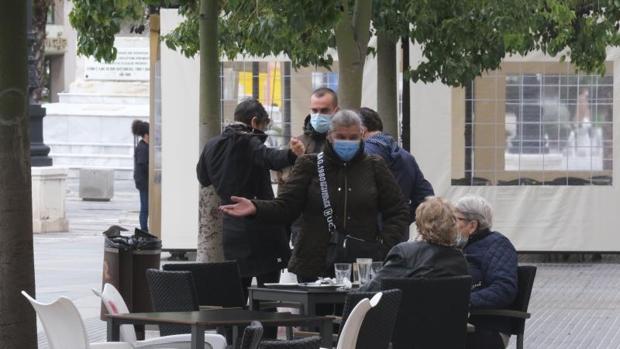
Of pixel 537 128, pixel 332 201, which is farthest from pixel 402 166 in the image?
pixel 537 128

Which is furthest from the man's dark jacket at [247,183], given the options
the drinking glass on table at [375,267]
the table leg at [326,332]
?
the table leg at [326,332]

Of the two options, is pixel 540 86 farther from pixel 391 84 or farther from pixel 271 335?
pixel 271 335

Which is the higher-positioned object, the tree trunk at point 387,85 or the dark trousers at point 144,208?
the tree trunk at point 387,85

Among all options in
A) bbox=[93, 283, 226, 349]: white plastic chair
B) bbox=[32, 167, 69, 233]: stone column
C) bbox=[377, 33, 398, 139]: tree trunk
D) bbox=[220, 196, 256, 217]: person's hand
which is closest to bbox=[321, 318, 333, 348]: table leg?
bbox=[93, 283, 226, 349]: white plastic chair

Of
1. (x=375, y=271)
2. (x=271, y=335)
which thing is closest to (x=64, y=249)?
(x=271, y=335)

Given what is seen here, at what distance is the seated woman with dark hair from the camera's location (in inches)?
328

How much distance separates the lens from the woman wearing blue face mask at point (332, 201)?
30.9ft

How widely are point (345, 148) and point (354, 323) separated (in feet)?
7.52

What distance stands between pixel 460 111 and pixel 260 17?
7.02 meters

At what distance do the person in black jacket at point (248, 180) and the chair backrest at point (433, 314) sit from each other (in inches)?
85.7

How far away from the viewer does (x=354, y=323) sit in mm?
7207

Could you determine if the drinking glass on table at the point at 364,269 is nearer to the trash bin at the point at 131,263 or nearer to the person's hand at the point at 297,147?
the person's hand at the point at 297,147

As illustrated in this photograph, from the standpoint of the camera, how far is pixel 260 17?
46.5 ft

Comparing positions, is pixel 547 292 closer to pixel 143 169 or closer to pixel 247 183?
pixel 247 183
